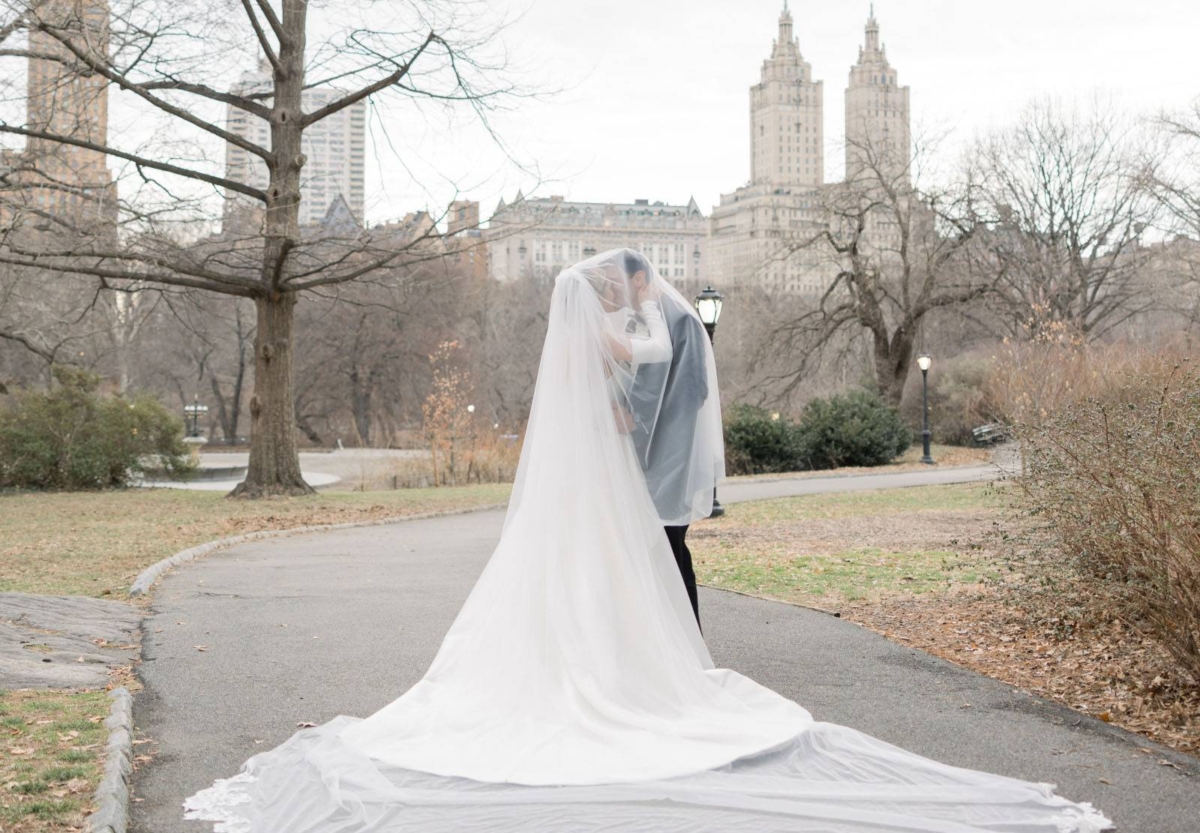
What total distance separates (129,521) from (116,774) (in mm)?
13226

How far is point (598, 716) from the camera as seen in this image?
4777 mm

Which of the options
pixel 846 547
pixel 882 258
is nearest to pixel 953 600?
pixel 846 547

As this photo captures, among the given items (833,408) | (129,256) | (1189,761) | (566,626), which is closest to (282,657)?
(566,626)

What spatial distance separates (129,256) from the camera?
58.6 feet

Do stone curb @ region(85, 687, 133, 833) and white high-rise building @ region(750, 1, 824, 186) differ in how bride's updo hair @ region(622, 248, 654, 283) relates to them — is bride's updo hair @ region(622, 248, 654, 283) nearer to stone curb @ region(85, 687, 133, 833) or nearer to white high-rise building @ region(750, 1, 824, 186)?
stone curb @ region(85, 687, 133, 833)

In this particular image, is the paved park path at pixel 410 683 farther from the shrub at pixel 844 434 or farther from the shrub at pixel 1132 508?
the shrub at pixel 844 434

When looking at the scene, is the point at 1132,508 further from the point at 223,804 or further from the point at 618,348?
the point at 223,804

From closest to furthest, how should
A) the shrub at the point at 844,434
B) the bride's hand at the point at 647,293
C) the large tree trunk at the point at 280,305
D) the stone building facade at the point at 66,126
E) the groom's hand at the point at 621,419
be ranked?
the groom's hand at the point at 621,419 < the bride's hand at the point at 647,293 < the stone building facade at the point at 66,126 < the large tree trunk at the point at 280,305 < the shrub at the point at 844,434

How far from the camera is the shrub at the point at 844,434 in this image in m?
31.5

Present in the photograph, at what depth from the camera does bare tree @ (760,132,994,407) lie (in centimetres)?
3628

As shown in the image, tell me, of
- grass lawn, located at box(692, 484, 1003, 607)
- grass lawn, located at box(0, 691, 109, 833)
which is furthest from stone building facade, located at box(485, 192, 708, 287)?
grass lawn, located at box(0, 691, 109, 833)

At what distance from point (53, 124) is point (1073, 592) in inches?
715

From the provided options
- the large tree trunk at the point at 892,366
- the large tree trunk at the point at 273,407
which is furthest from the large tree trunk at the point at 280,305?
the large tree trunk at the point at 892,366

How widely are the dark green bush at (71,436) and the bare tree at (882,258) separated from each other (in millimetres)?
21009
